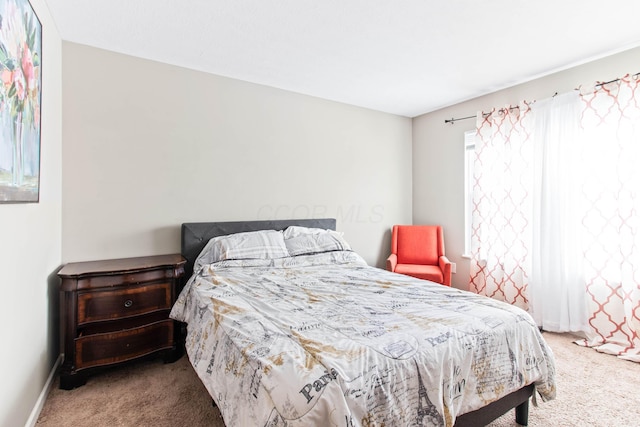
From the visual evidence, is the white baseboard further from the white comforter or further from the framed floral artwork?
the framed floral artwork

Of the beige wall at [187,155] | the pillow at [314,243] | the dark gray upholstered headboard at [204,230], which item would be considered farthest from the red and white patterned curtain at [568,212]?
the dark gray upholstered headboard at [204,230]

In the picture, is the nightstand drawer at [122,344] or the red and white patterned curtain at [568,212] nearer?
the nightstand drawer at [122,344]

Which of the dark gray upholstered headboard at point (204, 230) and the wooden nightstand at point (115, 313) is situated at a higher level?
the dark gray upholstered headboard at point (204, 230)

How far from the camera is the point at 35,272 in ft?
6.07

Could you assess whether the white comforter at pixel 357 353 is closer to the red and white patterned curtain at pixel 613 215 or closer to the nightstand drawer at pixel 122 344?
the nightstand drawer at pixel 122 344

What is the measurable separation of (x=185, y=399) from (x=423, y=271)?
2.67 m

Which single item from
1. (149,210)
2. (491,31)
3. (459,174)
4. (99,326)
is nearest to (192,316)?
(99,326)

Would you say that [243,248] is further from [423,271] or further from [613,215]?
[613,215]

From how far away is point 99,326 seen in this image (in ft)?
7.32

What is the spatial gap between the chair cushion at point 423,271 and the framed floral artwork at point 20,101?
10.8 feet

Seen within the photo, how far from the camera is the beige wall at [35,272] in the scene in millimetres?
1427

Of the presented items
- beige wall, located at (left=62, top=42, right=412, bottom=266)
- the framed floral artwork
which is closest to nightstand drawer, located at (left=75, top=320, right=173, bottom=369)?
beige wall, located at (left=62, top=42, right=412, bottom=266)

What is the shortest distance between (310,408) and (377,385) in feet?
0.89

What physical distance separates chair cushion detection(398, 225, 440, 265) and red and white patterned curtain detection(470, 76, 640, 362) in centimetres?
56
